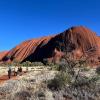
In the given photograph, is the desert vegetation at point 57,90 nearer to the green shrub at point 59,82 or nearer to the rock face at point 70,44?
the green shrub at point 59,82

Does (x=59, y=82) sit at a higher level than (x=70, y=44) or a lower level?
lower

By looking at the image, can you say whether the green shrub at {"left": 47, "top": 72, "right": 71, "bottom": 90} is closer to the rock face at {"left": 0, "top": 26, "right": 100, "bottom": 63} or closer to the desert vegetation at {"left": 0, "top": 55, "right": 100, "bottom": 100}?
the desert vegetation at {"left": 0, "top": 55, "right": 100, "bottom": 100}

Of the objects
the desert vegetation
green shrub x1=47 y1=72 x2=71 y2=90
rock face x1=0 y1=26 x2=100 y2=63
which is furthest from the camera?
rock face x1=0 y1=26 x2=100 y2=63

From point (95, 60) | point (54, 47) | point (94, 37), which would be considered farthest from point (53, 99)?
point (94, 37)

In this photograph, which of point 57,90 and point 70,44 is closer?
point 57,90

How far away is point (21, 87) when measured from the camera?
17.3 m

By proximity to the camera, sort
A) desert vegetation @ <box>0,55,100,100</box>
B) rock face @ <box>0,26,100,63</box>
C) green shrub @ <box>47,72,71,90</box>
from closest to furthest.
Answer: desert vegetation @ <box>0,55,100,100</box> → green shrub @ <box>47,72,71,90</box> → rock face @ <box>0,26,100,63</box>

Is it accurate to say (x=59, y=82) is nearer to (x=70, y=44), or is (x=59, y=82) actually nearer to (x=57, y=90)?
(x=57, y=90)

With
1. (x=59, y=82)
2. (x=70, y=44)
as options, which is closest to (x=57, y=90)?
(x=59, y=82)

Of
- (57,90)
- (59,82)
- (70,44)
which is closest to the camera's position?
(57,90)

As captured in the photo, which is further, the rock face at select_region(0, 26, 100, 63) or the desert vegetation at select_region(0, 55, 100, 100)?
the rock face at select_region(0, 26, 100, 63)

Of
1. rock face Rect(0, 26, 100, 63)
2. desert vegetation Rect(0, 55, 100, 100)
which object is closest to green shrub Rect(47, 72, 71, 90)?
desert vegetation Rect(0, 55, 100, 100)

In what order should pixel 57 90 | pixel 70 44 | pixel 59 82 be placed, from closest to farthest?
pixel 57 90 < pixel 59 82 < pixel 70 44

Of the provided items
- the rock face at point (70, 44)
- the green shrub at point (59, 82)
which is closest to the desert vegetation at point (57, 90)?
the green shrub at point (59, 82)
